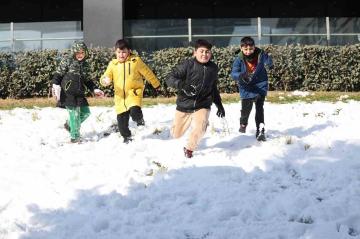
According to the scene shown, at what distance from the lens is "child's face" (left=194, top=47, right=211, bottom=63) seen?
6320 mm

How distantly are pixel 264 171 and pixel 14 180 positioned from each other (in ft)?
9.01

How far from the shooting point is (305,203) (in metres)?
4.73

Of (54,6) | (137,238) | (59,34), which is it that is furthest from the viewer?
(54,6)

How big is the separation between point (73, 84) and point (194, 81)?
7.45 feet

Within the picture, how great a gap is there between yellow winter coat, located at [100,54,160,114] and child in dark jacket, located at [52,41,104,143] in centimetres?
54

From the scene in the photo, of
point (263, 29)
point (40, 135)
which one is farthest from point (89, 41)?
point (40, 135)

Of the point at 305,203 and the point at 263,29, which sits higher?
the point at 263,29

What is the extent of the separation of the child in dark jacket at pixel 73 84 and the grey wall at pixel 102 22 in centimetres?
937

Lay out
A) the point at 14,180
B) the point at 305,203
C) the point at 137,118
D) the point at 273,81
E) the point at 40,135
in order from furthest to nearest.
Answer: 1. the point at 273,81
2. the point at 40,135
3. the point at 137,118
4. the point at 14,180
5. the point at 305,203

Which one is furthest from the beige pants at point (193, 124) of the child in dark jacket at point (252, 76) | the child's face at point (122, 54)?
the child's face at point (122, 54)

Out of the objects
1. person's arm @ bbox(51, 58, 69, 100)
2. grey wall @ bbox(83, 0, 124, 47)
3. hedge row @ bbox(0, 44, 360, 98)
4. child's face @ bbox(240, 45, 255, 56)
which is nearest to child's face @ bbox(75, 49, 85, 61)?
person's arm @ bbox(51, 58, 69, 100)

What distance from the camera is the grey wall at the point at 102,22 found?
55.8 feet

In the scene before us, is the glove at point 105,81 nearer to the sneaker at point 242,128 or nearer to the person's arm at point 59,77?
the person's arm at point 59,77

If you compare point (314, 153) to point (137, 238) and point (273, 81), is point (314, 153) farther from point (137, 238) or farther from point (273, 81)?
point (273, 81)
